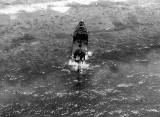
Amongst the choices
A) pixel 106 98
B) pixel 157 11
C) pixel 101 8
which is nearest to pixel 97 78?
pixel 106 98

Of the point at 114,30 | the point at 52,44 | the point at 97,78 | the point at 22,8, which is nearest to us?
the point at 97,78

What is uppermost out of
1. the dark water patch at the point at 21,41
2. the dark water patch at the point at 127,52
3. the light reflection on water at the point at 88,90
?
the dark water patch at the point at 21,41

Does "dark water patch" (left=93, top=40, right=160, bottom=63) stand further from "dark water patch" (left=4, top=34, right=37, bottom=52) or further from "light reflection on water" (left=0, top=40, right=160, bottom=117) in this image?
"dark water patch" (left=4, top=34, right=37, bottom=52)

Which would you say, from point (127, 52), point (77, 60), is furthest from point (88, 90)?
point (127, 52)

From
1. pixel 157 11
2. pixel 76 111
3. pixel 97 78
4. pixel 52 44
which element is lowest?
pixel 76 111

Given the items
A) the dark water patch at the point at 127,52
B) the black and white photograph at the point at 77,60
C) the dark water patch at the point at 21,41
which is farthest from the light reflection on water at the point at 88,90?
the dark water patch at the point at 21,41

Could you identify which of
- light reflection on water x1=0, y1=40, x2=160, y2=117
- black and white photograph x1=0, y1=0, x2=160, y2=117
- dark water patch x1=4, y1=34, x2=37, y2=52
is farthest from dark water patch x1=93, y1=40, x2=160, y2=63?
dark water patch x1=4, y1=34, x2=37, y2=52

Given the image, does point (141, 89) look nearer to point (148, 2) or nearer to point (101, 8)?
point (101, 8)

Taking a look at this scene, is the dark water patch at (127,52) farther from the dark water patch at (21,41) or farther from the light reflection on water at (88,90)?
the dark water patch at (21,41)

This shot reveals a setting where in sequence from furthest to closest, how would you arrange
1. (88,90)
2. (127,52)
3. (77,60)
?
(127,52) < (77,60) < (88,90)

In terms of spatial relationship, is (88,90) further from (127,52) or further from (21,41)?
(21,41)

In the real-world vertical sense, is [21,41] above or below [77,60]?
above
